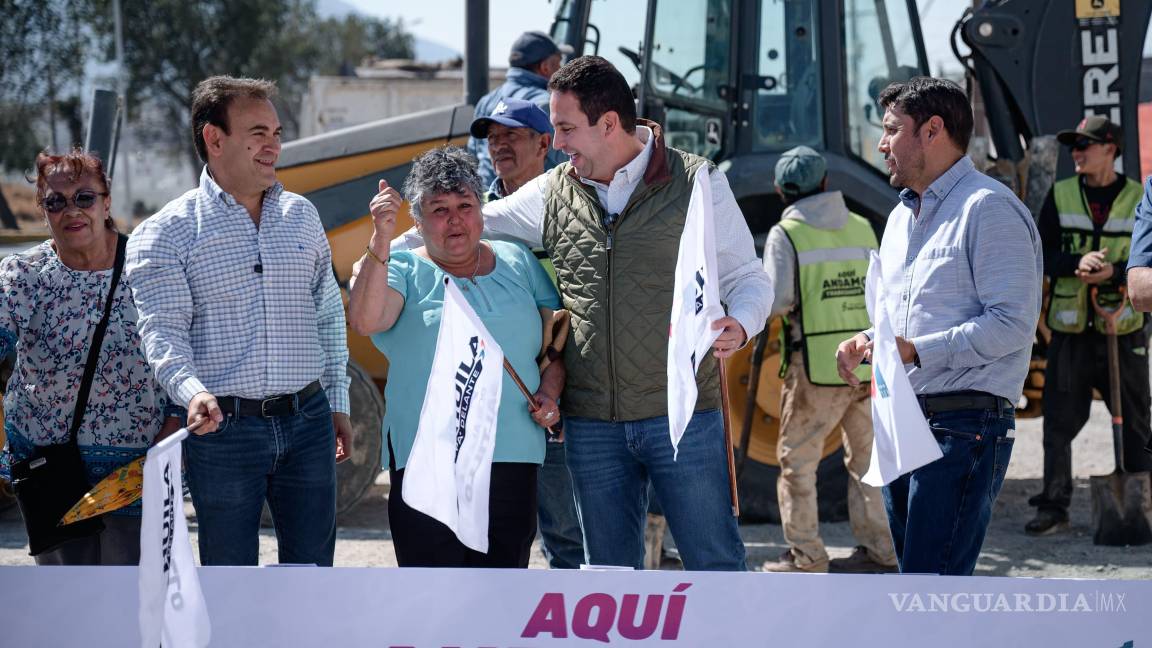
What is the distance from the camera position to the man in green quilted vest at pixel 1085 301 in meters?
6.11

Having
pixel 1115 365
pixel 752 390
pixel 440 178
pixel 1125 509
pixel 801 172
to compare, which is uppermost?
pixel 440 178

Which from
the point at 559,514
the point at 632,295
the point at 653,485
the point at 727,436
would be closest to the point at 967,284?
the point at 727,436

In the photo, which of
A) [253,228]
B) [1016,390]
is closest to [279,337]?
[253,228]

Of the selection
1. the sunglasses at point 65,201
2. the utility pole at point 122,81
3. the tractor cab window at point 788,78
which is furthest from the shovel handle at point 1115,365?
the utility pole at point 122,81

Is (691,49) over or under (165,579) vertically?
over

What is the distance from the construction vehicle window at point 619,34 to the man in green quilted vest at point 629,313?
2999 millimetres

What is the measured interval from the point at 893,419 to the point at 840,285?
8.37 ft

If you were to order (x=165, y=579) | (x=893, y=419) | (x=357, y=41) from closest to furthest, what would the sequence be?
(x=165, y=579) < (x=893, y=419) < (x=357, y=41)

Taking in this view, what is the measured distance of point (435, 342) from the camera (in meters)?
3.41

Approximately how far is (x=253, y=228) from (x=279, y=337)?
30 centimetres

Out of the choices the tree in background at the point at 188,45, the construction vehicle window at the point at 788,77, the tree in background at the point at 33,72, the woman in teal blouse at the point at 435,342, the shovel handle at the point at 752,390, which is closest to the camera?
the woman in teal blouse at the point at 435,342

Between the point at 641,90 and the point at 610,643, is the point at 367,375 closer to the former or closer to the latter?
the point at 641,90

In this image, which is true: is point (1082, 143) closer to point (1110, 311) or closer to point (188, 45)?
point (1110, 311)

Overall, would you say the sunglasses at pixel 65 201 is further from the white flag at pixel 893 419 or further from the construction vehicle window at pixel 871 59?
the construction vehicle window at pixel 871 59
